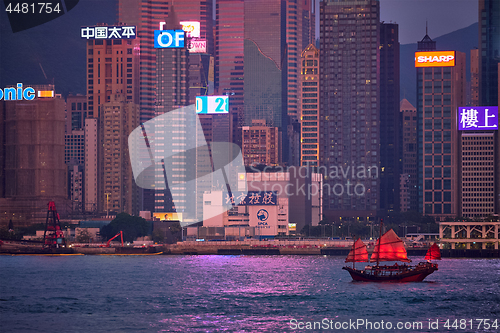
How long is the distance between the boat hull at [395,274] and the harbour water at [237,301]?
1.81 m

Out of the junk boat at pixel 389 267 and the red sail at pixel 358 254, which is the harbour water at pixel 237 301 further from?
the red sail at pixel 358 254

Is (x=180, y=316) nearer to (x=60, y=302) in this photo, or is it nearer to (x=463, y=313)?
(x=60, y=302)

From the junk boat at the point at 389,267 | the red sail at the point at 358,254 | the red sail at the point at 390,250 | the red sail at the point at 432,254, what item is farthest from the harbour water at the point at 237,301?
the red sail at the point at 390,250

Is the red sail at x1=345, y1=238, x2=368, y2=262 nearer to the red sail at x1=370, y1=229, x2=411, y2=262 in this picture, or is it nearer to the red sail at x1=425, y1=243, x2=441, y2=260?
the red sail at x1=370, y1=229, x2=411, y2=262

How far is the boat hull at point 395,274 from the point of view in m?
146

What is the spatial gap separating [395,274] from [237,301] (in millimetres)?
39297

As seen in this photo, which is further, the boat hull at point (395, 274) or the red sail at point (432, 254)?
the red sail at point (432, 254)

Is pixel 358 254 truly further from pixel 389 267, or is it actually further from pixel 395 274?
pixel 395 274

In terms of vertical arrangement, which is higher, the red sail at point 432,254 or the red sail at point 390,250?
the red sail at point 390,250

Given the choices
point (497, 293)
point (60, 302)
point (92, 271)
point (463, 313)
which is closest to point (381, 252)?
point (497, 293)

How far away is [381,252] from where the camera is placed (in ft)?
487

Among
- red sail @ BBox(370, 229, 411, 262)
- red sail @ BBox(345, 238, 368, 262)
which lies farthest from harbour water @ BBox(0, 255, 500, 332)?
red sail @ BBox(370, 229, 411, 262)

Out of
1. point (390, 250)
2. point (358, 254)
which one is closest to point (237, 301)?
point (358, 254)

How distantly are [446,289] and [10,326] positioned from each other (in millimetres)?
74193
